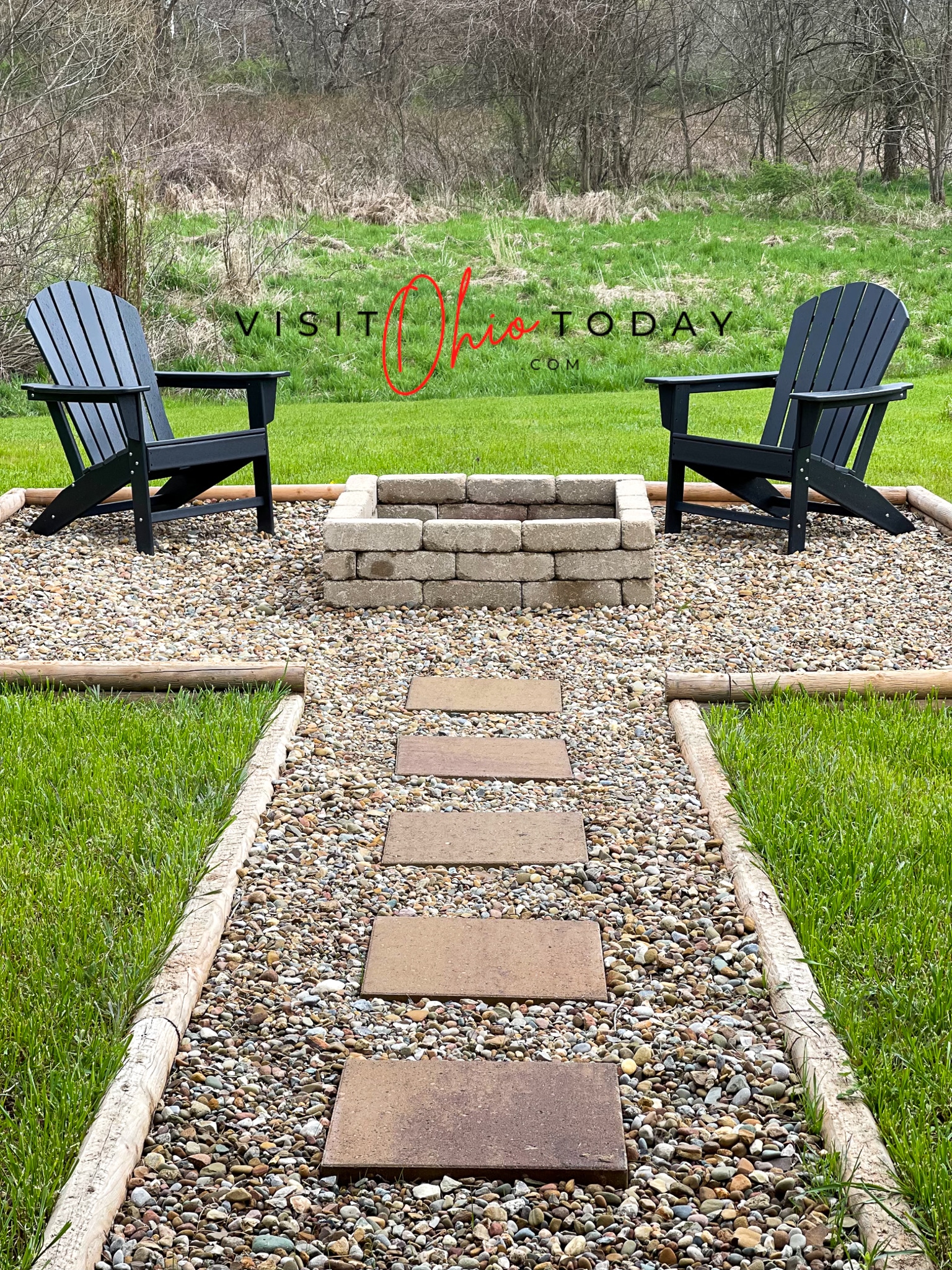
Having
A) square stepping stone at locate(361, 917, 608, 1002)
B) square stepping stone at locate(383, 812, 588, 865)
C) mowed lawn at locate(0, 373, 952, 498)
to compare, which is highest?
square stepping stone at locate(361, 917, 608, 1002)

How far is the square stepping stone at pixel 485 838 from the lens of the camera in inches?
104

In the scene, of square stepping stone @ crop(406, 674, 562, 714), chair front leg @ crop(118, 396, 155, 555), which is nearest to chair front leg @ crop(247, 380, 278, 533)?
chair front leg @ crop(118, 396, 155, 555)

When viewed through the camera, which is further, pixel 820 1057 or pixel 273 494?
pixel 273 494

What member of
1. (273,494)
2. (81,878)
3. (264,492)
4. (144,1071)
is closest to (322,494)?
(273,494)

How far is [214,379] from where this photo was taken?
219 inches

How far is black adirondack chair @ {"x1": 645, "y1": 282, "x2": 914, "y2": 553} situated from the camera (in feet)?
16.4

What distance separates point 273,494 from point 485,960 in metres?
4.06

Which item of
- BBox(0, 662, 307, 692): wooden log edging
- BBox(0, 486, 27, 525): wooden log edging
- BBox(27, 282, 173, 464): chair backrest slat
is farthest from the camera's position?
BBox(0, 486, 27, 525): wooden log edging

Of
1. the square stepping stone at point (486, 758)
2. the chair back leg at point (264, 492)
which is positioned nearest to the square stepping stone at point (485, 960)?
the square stepping stone at point (486, 758)

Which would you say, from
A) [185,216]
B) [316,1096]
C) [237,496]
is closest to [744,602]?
[237,496]

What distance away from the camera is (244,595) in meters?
4.68

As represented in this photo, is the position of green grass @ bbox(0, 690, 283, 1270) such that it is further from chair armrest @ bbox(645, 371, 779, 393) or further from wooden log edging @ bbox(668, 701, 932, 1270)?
chair armrest @ bbox(645, 371, 779, 393)

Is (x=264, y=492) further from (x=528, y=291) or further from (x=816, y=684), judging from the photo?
(x=528, y=291)

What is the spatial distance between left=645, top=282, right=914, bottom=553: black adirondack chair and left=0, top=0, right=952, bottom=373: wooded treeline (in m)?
7.51
